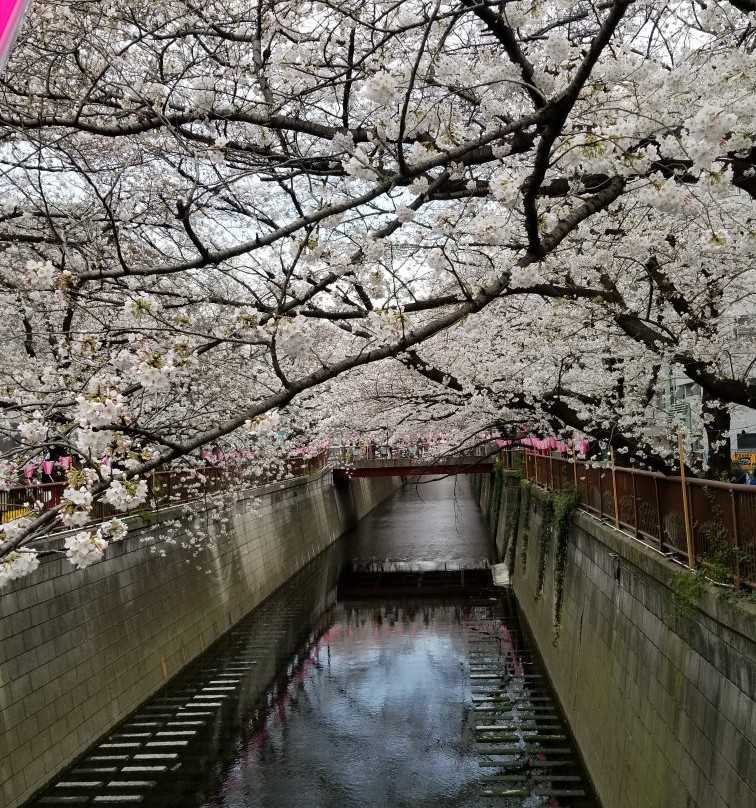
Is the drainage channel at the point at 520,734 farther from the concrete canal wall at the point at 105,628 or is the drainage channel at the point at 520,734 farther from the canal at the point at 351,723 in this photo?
the concrete canal wall at the point at 105,628

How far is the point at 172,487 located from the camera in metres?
19.1

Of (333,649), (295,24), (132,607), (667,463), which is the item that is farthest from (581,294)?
(333,649)

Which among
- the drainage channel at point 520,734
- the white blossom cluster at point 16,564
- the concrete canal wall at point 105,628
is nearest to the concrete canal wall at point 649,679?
the drainage channel at point 520,734

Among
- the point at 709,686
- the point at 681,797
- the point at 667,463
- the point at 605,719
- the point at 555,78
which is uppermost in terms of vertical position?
the point at 555,78

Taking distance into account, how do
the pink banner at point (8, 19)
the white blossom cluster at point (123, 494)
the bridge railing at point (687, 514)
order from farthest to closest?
the bridge railing at point (687, 514)
the white blossom cluster at point (123, 494)
the pink banner at point (8, 19)

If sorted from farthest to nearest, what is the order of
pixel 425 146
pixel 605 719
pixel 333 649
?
pixel 333 649 < pixel 605 719 < pixel 425 146

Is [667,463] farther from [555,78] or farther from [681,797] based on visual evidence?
[555,78]

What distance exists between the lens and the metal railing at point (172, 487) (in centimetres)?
1170

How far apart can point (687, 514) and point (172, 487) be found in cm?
1398

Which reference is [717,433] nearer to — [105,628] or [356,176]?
[356,176]

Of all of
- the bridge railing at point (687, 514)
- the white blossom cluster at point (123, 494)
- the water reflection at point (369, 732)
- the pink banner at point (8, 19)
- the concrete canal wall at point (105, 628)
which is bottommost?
the water reflection at point (369, 732)

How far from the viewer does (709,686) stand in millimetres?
6629

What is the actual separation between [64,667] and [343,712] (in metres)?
5.55

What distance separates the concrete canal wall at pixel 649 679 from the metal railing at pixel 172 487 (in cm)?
724
